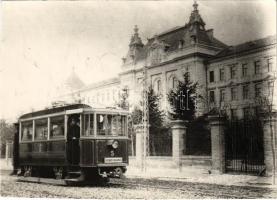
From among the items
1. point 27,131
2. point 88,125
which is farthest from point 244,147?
point 27,131

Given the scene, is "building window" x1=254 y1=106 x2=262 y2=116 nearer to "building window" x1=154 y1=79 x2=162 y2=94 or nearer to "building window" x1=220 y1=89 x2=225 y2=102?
"building window" x1=220 y1=89 x2=225 y2=102

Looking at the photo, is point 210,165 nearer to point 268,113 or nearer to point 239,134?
point 239,134

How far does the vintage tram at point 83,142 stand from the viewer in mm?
11609

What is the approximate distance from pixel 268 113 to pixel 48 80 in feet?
23.0

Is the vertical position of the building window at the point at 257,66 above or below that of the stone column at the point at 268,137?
above

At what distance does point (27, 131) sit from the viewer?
14.2 meters

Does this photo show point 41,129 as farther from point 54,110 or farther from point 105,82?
point 105,82

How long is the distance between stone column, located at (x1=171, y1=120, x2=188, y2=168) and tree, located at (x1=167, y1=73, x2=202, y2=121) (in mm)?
346

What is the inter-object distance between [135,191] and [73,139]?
2.36m

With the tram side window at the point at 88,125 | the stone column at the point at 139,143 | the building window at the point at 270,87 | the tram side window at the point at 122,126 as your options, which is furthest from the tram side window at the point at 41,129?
the building window at the point at 270,87

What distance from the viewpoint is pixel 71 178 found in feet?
40.1

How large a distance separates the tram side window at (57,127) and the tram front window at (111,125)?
3.97ft

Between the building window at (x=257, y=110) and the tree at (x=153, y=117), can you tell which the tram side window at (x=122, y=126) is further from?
the building window at (x=257, y=110)

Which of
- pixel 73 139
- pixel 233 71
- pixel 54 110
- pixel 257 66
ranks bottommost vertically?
pixel 73 139
